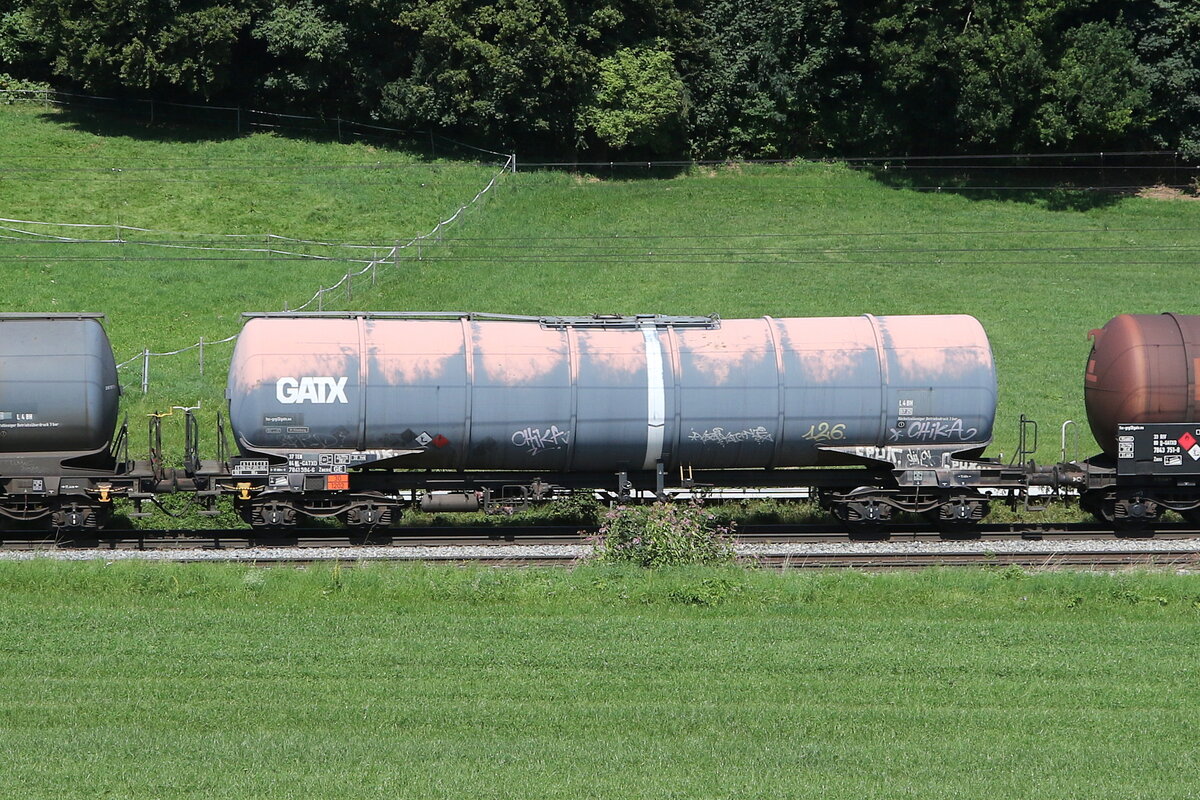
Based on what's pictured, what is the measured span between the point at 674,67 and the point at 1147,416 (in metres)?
37.1

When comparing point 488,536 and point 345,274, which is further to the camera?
point 345,274

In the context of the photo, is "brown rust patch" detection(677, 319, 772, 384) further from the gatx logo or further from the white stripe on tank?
the gatx logo

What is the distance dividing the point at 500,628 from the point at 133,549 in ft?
30.1

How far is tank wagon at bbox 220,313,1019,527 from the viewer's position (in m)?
20.4

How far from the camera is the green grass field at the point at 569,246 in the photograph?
35062 mm

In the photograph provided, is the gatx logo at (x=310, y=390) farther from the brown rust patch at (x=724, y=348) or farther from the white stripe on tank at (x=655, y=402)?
the brown rust patch at (x=724, y=348)

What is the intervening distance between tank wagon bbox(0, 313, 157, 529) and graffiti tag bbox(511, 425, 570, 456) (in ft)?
20.7

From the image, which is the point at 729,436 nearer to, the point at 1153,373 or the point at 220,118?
the point at 1153,373

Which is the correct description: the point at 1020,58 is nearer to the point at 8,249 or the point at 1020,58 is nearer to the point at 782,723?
the point at 8,249

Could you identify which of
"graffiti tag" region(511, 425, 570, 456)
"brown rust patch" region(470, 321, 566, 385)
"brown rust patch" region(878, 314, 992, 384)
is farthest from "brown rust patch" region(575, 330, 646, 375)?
"brown rust patch" region(878, 314, 992, 384)

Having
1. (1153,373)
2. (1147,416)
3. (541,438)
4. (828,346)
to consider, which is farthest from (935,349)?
(541,438)

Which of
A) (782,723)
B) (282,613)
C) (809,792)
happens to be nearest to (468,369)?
(282,613)

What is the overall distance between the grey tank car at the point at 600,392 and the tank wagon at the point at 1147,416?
7.95 ft

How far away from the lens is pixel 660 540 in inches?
717
